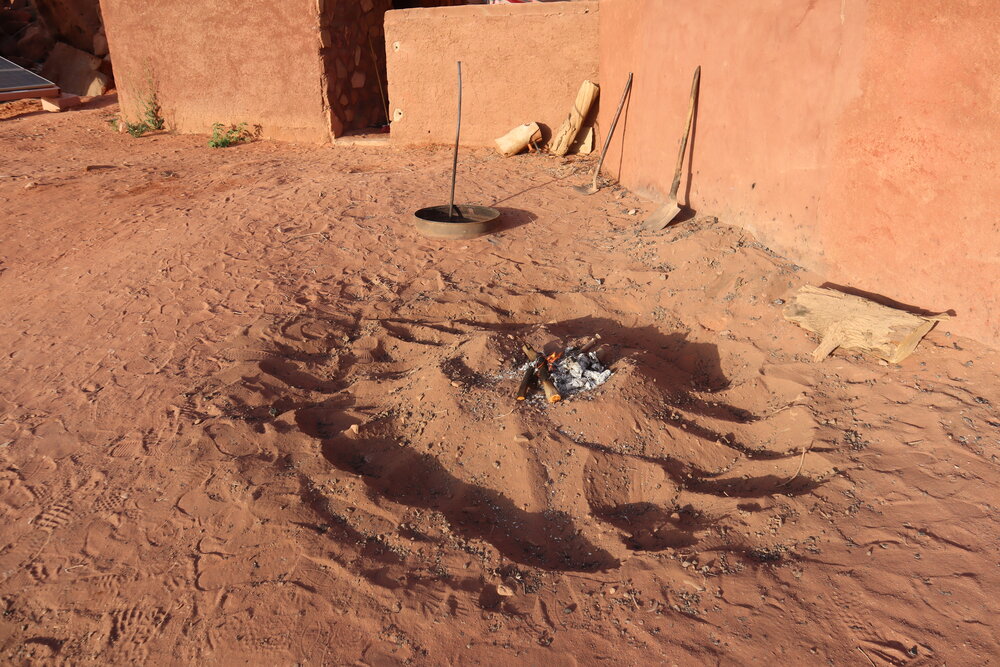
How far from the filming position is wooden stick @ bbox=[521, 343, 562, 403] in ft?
10.8

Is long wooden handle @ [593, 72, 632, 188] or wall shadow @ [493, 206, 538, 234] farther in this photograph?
long wooden handle @ [593, 72, 632, 188]

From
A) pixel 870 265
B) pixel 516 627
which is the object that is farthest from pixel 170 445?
pixel 870 265

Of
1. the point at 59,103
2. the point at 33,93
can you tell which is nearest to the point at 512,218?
the point at 59,103

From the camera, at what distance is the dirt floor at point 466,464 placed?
2248mm

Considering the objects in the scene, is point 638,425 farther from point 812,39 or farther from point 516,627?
point 812,39

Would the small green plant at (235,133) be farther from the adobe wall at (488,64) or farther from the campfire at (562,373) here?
the campfire at (562,373)

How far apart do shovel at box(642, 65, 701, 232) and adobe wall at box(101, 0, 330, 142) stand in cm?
434

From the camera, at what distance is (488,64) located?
23.6 feet

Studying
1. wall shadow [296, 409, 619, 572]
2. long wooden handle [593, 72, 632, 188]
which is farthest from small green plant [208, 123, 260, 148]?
wall shadow [296, 409, 619, 572]

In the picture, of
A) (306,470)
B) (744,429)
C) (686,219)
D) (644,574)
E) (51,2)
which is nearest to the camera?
(644,574)

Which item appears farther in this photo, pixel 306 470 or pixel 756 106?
pixel 756 106

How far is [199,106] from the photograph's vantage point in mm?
8477

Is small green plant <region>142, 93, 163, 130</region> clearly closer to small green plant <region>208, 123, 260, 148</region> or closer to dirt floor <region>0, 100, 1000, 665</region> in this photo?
small green plant <region>208, 123, 260, 148</region>

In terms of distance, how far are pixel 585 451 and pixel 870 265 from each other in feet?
6.68
